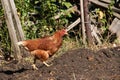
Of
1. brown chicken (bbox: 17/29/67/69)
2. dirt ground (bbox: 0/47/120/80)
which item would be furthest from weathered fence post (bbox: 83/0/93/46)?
brown chicken (bbox: 17/29/67/69)

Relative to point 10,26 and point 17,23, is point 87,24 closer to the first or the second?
point 17,23

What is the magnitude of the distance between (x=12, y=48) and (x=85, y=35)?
179 cm

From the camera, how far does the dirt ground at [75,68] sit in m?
6.19

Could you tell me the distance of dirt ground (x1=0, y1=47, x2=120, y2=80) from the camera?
6.19m

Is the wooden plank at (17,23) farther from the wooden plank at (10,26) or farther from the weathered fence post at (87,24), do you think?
the weathered fence post at (87,24)

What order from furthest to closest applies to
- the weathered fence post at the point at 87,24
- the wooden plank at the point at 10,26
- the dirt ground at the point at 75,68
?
the weathered fence post at the point at 87,24 → the wooden plank at the point at 10,26 → the dirt ground at the point at 75,68

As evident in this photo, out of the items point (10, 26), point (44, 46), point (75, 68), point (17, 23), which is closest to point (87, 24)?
point (17, 23)

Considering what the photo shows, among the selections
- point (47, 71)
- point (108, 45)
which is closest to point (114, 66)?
point (47, 71)

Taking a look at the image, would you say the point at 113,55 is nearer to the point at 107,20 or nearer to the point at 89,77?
the point at 89,77

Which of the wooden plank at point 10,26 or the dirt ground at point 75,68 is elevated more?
the wooden plank at point 10,26

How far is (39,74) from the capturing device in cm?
645

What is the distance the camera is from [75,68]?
21.5ft

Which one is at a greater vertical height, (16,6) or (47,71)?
(16,6)

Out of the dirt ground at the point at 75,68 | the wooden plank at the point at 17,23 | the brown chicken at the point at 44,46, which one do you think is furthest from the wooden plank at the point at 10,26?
the brown chicken at the point at 44,46
